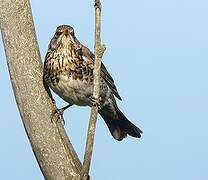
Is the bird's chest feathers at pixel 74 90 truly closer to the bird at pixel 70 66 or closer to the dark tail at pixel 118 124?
the bird at pixel 70 66

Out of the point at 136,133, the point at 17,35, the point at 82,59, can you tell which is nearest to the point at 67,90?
the point at 82,59

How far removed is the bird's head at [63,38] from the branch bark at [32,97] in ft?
5.62

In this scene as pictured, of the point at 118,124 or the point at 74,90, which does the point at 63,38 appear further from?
the point at 118,124

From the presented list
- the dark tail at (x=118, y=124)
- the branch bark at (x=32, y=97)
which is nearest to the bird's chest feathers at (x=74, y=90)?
the dark tail at (x=118, y=124)

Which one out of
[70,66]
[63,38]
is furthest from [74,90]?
[63,38]

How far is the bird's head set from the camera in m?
5.09

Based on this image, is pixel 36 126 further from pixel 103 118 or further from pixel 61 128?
pixel 103 118

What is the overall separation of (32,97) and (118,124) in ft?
11.2

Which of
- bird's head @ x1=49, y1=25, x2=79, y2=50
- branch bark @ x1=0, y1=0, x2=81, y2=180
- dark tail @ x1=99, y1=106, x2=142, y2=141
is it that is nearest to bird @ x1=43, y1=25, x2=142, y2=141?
bird's head @ x1=49, y1=25, x2=79, y2=50

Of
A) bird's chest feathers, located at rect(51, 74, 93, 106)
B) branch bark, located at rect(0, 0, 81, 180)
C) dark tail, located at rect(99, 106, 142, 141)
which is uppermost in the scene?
branch bark, located at rect(0, 0, 81, 180)

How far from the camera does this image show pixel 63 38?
5102 millimetres

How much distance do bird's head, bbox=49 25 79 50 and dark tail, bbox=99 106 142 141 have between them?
52.6 inches

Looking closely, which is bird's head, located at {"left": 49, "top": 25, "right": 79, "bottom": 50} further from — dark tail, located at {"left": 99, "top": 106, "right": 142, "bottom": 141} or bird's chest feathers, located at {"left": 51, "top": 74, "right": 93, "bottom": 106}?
dark tail, located at {"left": 99, "top": 106, "right": 142, "bottom": 141}

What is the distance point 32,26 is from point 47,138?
2.31 feet
